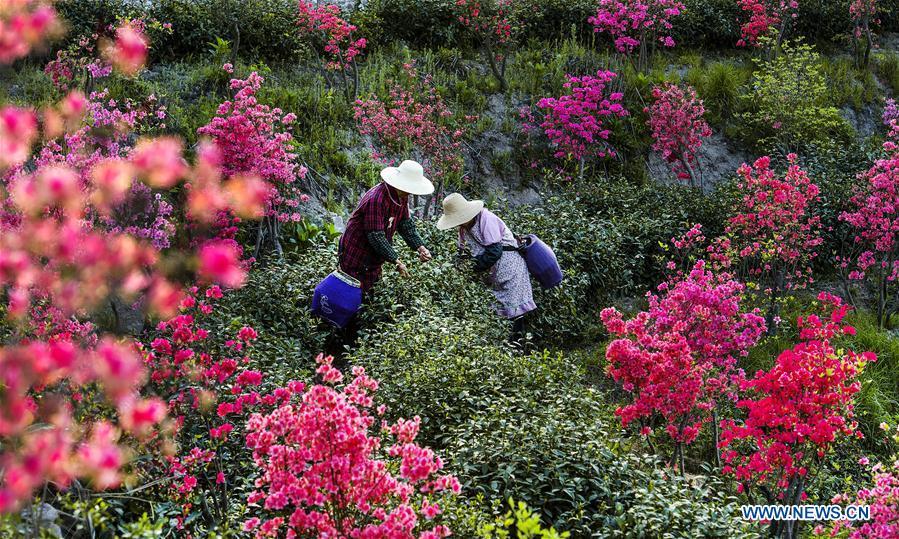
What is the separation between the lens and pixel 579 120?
1167 centimetres

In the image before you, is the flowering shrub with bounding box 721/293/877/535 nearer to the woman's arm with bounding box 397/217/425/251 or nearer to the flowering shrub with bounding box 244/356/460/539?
the flowering shrub with bounding box 244/356/460/539

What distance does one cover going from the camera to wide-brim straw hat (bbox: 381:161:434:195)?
6.34 meters

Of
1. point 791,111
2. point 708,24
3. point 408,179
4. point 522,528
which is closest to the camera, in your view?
point 522,528

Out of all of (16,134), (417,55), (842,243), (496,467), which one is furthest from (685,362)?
(417,55)

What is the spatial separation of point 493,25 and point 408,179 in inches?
281

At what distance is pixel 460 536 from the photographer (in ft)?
11.3

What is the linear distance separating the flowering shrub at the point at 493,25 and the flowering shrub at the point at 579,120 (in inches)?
45.4

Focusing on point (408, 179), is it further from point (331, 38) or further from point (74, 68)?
point (74, 68)

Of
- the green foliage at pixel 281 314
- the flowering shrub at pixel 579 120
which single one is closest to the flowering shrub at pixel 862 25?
the flowering shrub at pixel 579 120

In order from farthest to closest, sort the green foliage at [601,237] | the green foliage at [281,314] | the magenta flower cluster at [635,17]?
1. the magenta flower cluster at [635,17]
2. the green foliage at [601,237]
3. the green foliage at [281,314]

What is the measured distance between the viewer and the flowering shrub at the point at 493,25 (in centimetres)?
1270

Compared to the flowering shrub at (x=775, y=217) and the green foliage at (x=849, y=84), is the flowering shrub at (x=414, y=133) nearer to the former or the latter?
the flowering shrub at (x=775, y=217)

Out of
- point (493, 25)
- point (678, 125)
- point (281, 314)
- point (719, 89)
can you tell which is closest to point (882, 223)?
point (678, 125)

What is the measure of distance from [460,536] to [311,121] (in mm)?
7922
